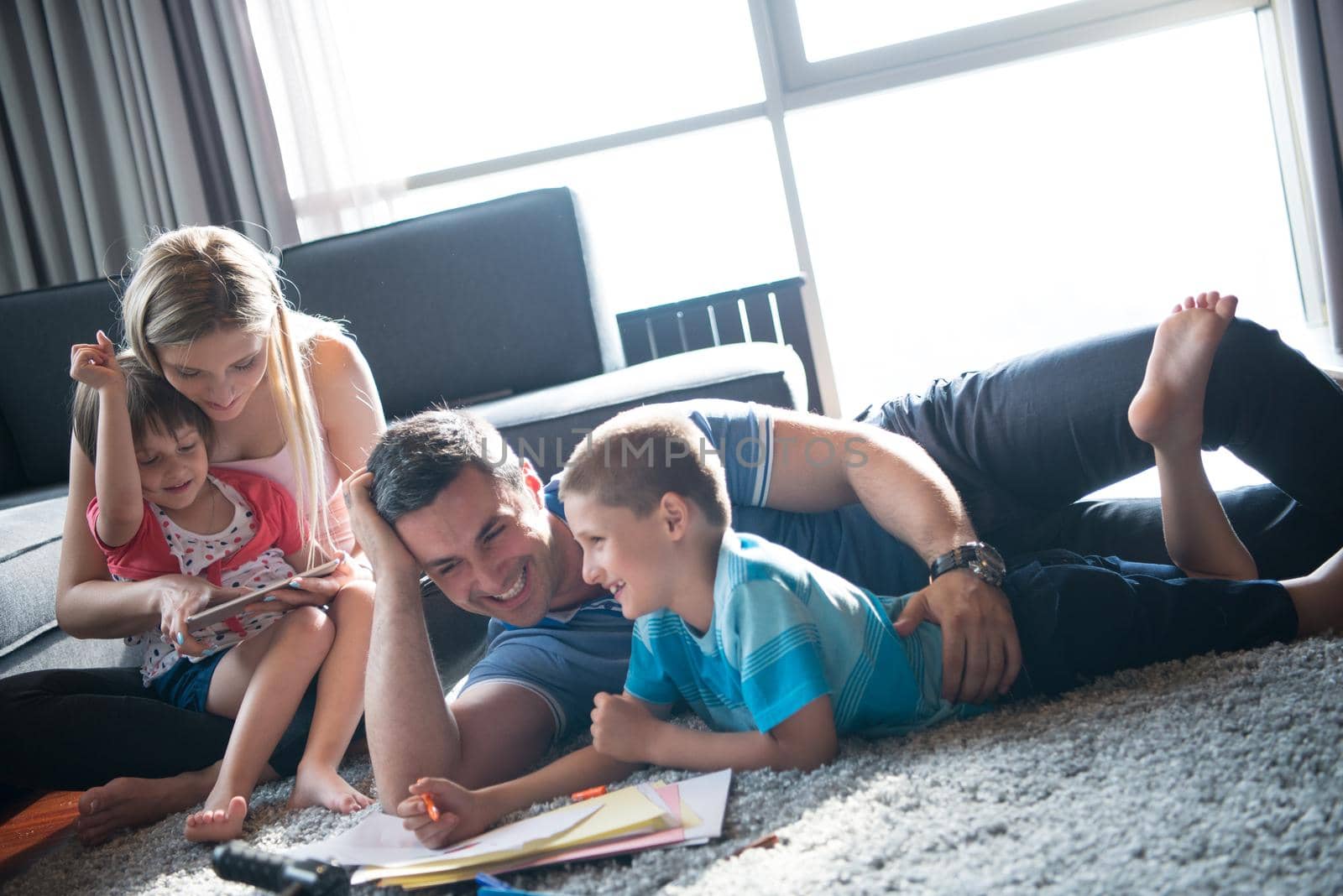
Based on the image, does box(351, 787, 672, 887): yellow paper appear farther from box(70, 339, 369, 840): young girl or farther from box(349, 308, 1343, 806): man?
box(70, 339, 369, 840): young girl

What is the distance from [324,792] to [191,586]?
0.33 meters

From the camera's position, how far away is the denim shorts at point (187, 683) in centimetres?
149

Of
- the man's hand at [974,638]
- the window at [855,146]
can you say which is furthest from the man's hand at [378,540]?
the window at [855,146]

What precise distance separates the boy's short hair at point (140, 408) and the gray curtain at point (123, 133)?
2079 mm

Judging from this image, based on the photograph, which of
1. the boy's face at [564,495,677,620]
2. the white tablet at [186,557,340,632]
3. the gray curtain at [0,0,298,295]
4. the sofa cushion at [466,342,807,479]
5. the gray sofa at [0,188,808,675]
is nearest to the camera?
the boy's face at [564,495,677,620]

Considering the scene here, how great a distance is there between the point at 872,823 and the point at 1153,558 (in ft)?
2.37

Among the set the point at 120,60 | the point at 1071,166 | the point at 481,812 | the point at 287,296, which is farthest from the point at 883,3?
the point at 481,812

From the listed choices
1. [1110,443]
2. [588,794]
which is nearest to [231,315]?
[588,794]

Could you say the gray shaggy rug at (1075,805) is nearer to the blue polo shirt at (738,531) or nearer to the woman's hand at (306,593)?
the blue polo shirt at (738,531)

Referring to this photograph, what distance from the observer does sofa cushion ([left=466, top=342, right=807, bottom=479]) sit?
187 cm

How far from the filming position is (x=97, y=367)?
1.44 m

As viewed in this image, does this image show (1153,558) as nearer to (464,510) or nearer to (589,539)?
(589,539)

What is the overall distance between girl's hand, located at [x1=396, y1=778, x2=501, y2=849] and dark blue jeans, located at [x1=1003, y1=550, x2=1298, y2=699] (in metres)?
0.56

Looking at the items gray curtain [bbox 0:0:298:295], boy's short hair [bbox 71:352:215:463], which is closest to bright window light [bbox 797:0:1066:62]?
gray curtain [bbox 0:0:298:295]
